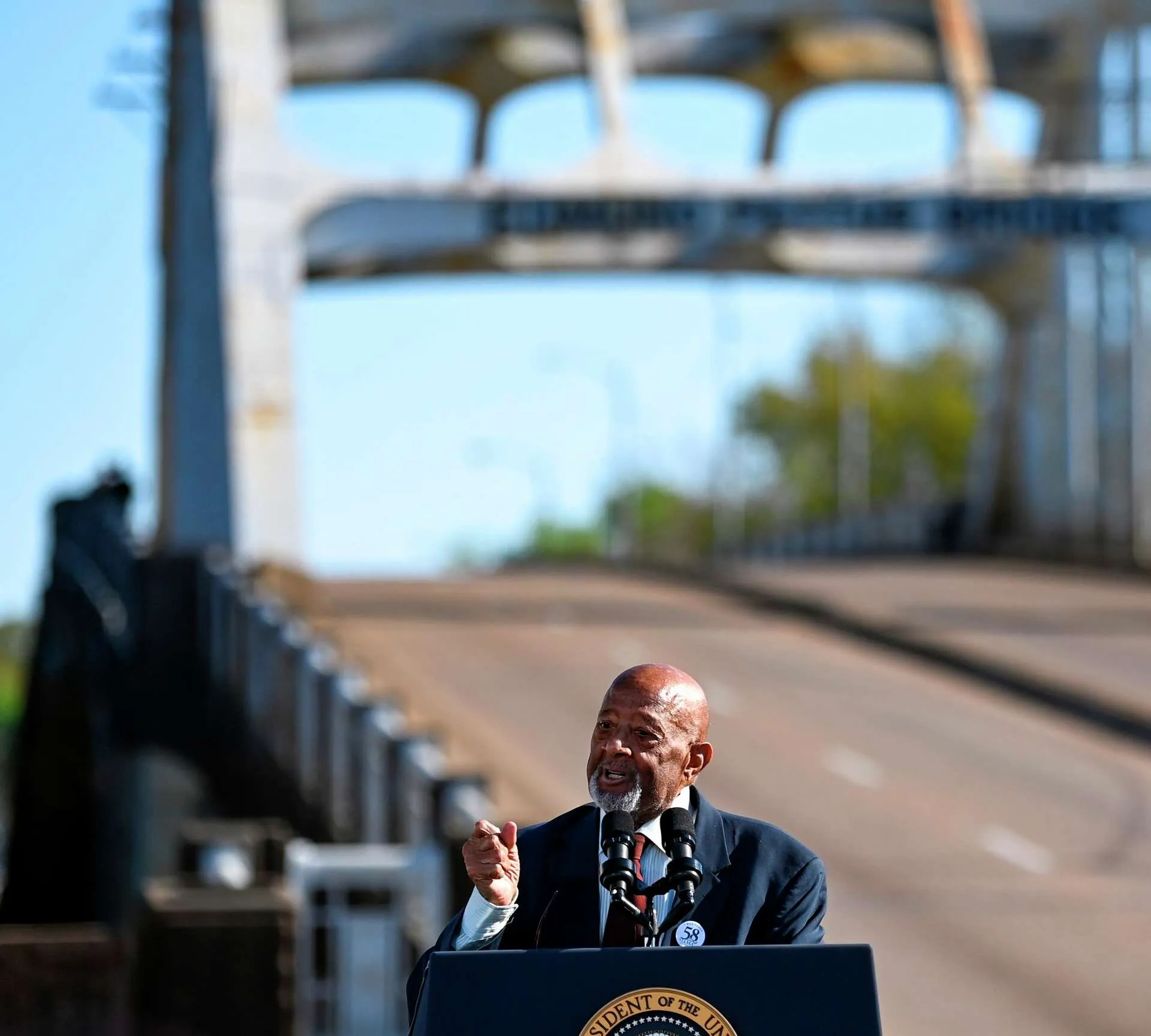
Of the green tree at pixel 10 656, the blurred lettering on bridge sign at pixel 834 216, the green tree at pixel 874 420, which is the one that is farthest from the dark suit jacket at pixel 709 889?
the green tree at pixel 10 656

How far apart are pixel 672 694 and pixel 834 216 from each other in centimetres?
3302

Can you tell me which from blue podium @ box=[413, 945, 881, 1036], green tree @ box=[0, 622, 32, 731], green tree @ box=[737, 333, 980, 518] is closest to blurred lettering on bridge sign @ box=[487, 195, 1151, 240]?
blue podium @ box=[413, 945, 881, 1036]

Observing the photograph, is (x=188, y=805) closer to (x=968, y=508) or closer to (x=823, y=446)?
(x=968, y=508)

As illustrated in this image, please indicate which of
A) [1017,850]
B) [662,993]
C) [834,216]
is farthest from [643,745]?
[834,216]

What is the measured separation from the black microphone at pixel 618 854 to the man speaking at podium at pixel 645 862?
21mm

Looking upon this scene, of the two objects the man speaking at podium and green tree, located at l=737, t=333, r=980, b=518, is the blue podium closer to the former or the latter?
the man speaking at podium

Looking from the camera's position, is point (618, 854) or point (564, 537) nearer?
point (618, 854)

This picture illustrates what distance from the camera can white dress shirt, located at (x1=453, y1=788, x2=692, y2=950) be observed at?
4.03 metres

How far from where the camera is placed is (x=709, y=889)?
164 inches

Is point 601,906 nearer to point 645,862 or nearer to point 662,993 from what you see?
point 645,862

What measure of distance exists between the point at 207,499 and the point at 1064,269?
17.0 metres

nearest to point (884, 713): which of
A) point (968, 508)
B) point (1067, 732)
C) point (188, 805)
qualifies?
point (1067, 732)

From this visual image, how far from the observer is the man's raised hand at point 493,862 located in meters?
3.94

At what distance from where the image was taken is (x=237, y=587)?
28.4 metres
